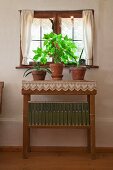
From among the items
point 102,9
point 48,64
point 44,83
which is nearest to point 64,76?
point 48,64

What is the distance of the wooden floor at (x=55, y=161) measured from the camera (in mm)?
2744

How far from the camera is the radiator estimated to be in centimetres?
311

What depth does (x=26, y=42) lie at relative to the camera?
3.56 meters

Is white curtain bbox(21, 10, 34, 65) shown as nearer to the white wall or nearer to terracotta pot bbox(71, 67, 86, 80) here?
the white wall

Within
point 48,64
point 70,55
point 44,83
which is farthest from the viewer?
point 48,64

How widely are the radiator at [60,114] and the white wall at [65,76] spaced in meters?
0.49

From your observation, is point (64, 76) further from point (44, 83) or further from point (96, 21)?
point (96, 21)

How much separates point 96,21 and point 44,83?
127 cm

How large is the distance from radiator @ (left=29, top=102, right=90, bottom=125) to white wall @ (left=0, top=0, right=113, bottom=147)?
1.62 feet

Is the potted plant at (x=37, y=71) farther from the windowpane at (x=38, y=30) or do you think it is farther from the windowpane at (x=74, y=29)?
the windowpane at (x=74, y=29)

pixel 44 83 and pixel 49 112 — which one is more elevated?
pixel 44 83

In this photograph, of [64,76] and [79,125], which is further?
[64,76]

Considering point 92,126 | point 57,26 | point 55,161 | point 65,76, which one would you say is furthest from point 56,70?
point 55,161

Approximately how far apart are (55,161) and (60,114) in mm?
565
